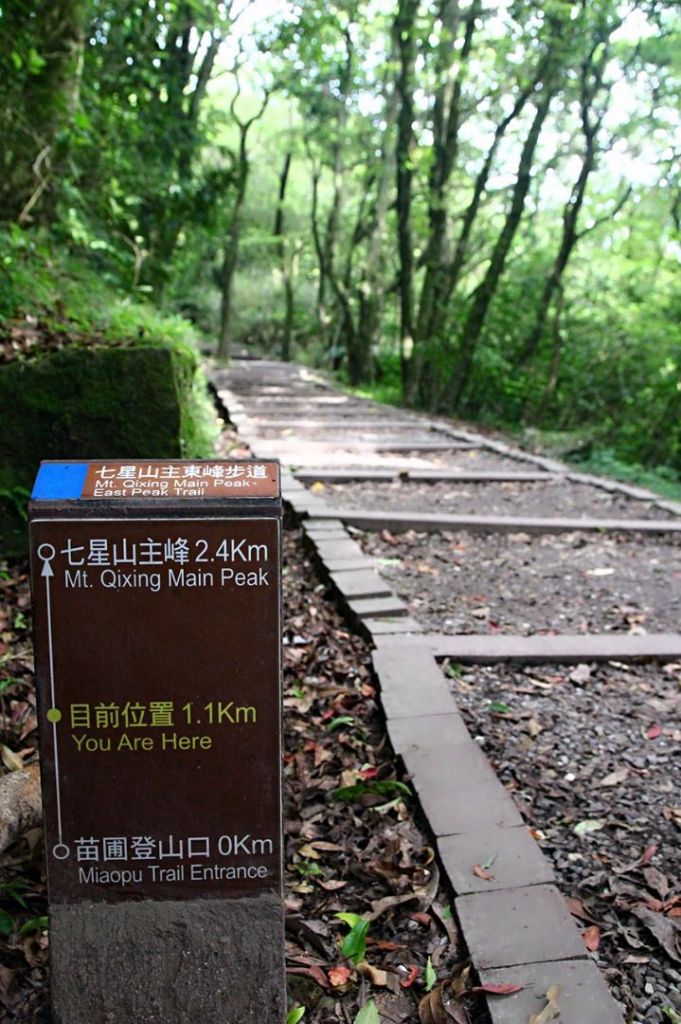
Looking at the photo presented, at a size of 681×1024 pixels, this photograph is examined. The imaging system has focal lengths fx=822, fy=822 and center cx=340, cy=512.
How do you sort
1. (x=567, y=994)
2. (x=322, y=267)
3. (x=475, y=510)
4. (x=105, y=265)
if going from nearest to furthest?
(x=567, y=994) < (x=475, y=510) < (x=105, y=265) < (x=322, y=267)

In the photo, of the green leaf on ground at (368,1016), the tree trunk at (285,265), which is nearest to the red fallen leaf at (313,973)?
the green leaf on ground at (368,1016)

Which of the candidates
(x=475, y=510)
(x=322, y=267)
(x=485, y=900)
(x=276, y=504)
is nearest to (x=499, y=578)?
(x=475, y=510)

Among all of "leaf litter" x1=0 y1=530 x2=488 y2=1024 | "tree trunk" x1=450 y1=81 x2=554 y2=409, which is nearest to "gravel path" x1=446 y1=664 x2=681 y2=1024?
"leaf litter" x1=0 y1=530 x2=488 y2=1024

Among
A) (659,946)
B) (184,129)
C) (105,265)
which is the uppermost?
(184,129)

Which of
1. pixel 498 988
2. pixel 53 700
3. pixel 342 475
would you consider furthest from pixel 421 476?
pixel 53 700

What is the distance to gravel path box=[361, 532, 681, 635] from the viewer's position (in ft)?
13.6

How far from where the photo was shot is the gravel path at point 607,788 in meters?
2.05

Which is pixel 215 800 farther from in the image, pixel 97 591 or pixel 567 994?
pixel 567 994

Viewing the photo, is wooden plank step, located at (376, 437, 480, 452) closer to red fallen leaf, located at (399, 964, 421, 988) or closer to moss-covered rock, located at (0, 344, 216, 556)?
moss-covered rock, located at (0, 344, 216, 556)

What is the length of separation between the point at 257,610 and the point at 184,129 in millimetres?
12184

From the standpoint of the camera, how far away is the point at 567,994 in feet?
5.97

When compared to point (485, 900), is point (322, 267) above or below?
above

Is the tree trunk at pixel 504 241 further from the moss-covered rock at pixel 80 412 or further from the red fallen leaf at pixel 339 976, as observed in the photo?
the red fallen leaf at pixel 339 976

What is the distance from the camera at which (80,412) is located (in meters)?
4.39
